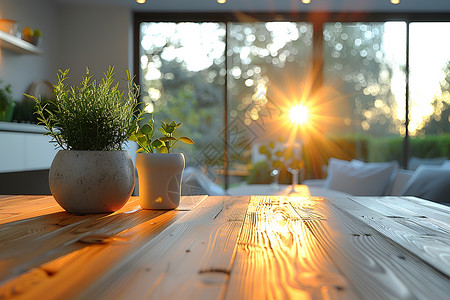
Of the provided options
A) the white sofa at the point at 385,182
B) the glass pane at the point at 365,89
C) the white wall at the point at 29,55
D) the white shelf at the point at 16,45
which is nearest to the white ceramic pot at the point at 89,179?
the white sofa at the point at 385,182

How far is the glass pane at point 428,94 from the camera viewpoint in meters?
5.22

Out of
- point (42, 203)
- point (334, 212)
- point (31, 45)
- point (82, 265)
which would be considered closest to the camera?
point (82, 265)

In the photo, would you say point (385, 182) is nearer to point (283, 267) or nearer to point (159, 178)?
point (159, 178)

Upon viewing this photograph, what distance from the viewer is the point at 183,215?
1107 mm

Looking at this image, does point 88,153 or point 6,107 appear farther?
point 6,107

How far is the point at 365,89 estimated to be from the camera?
5.28m

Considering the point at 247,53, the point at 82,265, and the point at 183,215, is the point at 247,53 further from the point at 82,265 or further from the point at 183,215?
the point at 82,265

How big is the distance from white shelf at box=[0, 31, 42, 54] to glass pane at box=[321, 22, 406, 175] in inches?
122

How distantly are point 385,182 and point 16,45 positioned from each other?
3449mm

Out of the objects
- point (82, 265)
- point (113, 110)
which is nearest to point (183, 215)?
point (113, 110)

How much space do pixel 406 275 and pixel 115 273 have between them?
0.37 metres

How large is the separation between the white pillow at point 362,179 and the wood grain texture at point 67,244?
129 inches

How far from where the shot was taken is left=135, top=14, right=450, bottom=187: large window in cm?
525

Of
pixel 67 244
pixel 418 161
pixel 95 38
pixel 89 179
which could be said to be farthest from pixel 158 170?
pixel 418 161
